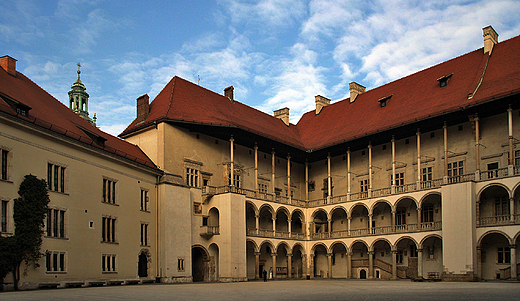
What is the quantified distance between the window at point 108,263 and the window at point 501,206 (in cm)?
2752

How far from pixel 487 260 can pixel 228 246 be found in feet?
63.9

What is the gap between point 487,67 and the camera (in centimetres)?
4119

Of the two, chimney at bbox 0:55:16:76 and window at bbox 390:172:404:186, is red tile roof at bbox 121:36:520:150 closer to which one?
window at bbox 390:172:404:186

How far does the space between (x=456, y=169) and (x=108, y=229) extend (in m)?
26.9

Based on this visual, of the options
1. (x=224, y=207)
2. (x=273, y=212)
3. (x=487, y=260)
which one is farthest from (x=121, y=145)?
(x=487, y=260)

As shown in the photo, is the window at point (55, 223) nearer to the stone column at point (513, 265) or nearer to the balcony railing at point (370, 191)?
the balcony railing at point (370, 191)

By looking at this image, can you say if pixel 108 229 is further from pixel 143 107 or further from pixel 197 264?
pixel 143 107

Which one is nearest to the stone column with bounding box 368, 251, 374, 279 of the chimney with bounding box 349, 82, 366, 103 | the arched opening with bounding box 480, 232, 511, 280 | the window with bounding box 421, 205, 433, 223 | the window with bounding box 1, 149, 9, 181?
the window with bounding box 421, 205, 433, 223

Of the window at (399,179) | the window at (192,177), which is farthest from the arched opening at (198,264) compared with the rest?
the window at (399,179)

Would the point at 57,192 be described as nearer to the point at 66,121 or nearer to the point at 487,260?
the point at 66,121

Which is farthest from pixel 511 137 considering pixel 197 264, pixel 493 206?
pixel 197 264

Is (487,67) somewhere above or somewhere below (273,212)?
above

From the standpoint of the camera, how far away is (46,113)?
3069cm

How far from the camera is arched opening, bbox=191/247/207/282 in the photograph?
135 ft
